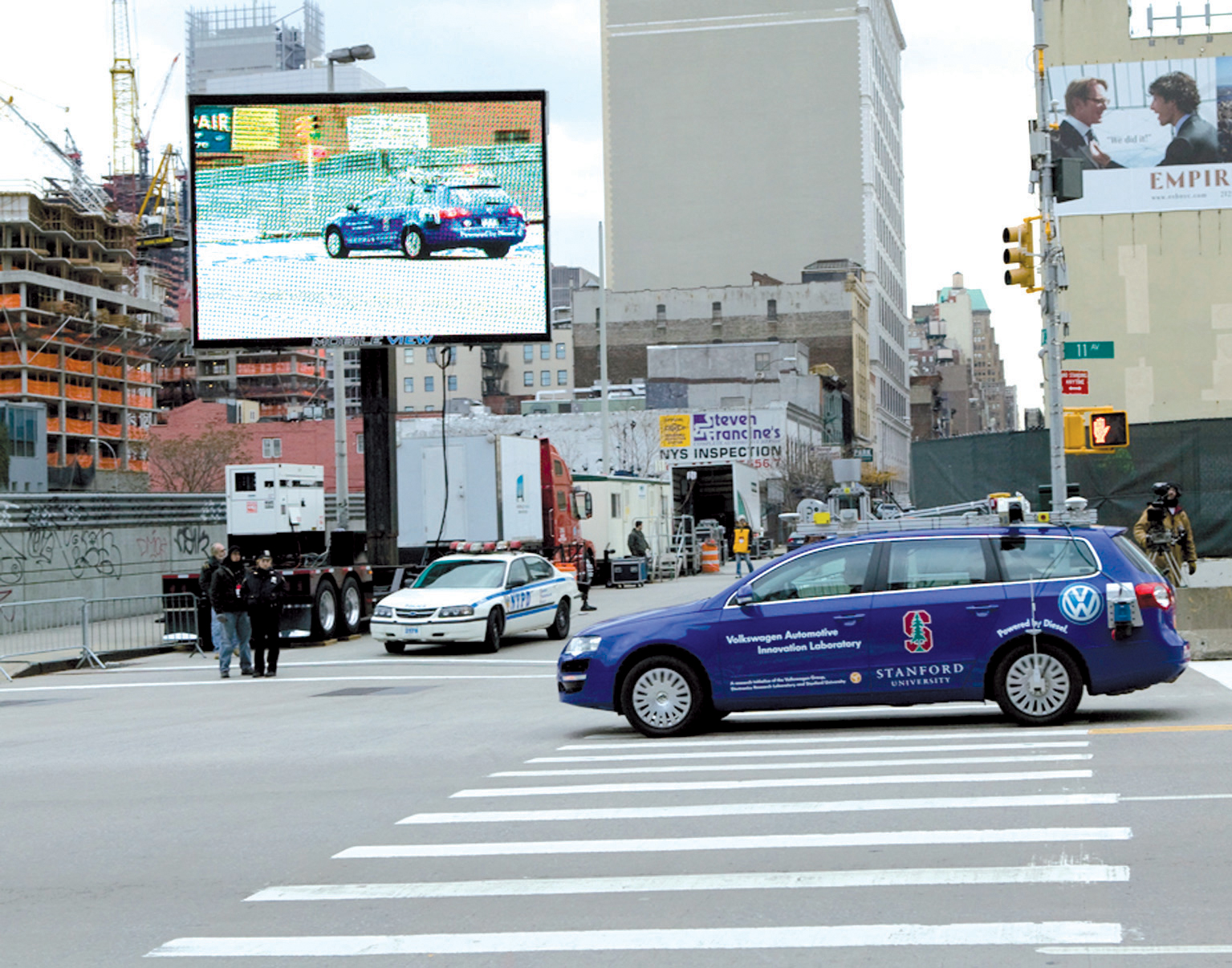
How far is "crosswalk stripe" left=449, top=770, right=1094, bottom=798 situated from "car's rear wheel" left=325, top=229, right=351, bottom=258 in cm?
2296

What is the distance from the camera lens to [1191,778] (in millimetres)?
9711

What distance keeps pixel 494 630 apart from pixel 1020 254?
932cm

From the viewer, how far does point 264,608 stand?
70.8 feet

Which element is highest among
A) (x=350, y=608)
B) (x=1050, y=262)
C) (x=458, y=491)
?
(x=1050, y=262)

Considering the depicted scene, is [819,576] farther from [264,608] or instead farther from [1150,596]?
[264,608]

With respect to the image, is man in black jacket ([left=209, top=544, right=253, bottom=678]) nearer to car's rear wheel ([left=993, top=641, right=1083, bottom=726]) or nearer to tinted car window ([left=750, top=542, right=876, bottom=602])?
tinted car window ([left=750, top=542, right=876, bottom=602])

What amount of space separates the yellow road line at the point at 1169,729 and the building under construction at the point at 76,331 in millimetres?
120141

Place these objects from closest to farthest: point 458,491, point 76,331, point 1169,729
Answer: point 1169,729 → point 458,491 → point 76,331

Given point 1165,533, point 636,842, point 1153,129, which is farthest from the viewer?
point 1153,129

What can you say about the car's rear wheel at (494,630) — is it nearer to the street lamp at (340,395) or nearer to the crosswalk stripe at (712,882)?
the street lamp at (340,395)

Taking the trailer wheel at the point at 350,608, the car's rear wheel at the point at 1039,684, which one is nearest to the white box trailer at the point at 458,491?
the trailer wheel at the point at 350,608

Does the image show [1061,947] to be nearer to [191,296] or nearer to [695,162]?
[191,296]

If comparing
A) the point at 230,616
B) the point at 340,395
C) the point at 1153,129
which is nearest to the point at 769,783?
the point at 230,616

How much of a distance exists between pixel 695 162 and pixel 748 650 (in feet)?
390
